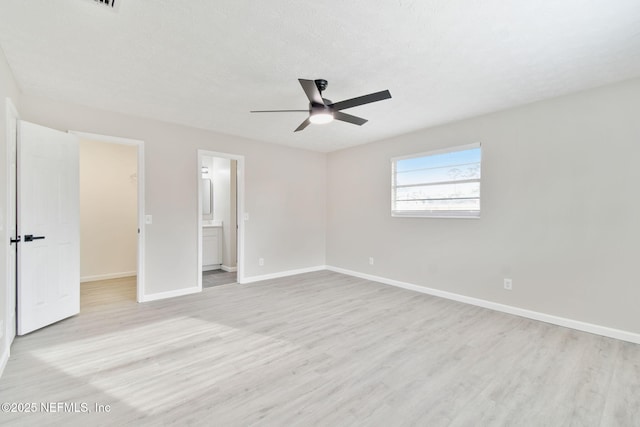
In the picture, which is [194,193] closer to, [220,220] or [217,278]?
[217,278]

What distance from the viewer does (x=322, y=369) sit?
2.27 meters

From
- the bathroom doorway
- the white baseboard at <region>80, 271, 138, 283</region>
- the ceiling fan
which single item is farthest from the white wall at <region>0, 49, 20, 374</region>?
the bathroom doorway

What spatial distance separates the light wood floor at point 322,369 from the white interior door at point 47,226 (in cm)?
27

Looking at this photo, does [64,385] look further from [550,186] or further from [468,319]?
[550,186]

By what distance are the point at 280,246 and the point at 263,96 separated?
118 inches

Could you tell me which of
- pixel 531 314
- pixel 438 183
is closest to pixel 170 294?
pixel 438 183

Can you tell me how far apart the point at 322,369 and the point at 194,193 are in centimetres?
325

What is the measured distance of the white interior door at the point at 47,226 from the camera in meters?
2.81

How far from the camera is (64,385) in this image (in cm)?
203

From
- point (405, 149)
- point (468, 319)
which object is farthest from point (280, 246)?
point (468, 319)

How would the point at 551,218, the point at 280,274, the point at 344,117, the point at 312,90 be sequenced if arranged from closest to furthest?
1. the point at 312,90
2. the point at 344,117
3. the point at 551,218
4. the point at 280,274

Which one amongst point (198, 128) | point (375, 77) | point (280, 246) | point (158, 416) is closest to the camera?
point (158, 416)

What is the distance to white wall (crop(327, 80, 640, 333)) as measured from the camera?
281 cm

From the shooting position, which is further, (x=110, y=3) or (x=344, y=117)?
(x=344, y=117)
